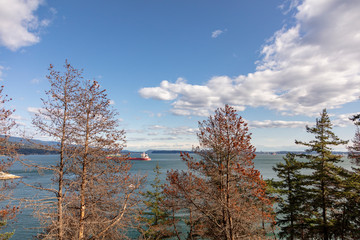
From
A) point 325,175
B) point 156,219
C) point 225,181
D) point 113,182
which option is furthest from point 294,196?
point 113,182

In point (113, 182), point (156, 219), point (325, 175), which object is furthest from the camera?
point (156, 219)

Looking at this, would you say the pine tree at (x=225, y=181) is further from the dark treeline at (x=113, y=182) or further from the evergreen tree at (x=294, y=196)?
the evergreen tree at (x=294, y=196)

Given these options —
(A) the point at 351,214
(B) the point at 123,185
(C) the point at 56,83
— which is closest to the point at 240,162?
(B) the point at 123,185

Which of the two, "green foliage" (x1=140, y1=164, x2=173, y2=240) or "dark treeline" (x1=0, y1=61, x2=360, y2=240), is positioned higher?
"dark treeline" (x1=0, y1=61, x2=360, y2=240)

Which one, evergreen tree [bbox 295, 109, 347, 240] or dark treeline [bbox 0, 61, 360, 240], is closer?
dark treeline [bbox 0, 61, 360, 240]

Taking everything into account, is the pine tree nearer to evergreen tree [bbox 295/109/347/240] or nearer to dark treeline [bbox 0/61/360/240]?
dark treeline [bbox 0/61/360/240]

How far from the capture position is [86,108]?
964 centimetres

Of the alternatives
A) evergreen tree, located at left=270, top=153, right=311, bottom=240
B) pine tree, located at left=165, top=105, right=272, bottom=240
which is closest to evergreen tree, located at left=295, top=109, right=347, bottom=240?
evergreen tree, located at left=270, top=153, right=311, bottom=240

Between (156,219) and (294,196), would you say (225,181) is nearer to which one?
(294,196)

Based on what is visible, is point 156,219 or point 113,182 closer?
point 113,182

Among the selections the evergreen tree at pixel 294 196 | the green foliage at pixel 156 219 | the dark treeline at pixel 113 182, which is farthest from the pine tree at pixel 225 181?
the evergreen tree at pixel 294 196

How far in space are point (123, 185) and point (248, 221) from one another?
692 centimetres

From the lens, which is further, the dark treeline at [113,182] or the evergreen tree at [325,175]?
the evergreen tree at [325,175]

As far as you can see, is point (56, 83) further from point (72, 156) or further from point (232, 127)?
point (232, 127)
